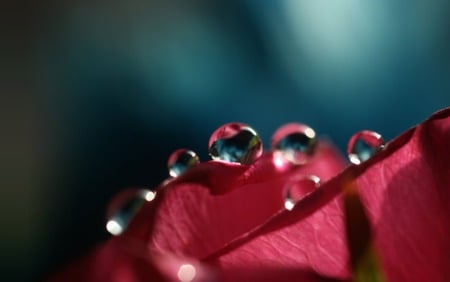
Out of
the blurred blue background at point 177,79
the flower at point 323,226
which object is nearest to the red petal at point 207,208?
the flower at point 323,226

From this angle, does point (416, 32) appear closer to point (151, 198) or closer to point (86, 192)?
point (86, 192)

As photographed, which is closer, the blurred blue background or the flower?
the flower

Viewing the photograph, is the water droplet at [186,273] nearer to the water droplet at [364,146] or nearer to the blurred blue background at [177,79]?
the water droplet at [364,146]

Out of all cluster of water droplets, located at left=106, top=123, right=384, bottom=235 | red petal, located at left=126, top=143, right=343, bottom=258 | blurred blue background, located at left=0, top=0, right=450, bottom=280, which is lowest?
red petal, located at left=126, top=143, right=343, bottom=258

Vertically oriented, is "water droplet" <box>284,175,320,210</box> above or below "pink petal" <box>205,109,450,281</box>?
above

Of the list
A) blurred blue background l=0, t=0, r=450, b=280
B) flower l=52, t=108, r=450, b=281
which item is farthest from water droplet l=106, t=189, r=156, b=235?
blurred blue background l=0, t=0, r=450, b=280

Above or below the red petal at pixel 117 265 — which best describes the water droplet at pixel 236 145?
above

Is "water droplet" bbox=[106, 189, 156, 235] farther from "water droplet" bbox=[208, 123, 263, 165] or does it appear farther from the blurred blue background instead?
the blurred blue background
